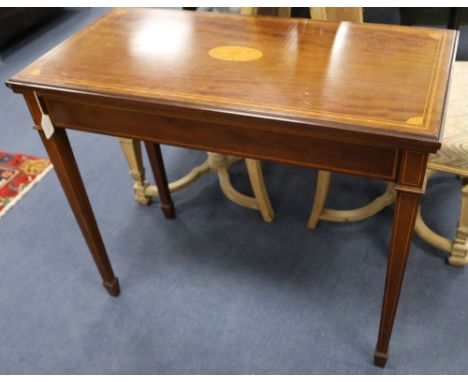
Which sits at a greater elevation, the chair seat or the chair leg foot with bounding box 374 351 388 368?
the chair seat

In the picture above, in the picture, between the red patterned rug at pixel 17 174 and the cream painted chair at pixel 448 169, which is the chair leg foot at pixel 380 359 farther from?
the red patterned rug at pixel 17 174

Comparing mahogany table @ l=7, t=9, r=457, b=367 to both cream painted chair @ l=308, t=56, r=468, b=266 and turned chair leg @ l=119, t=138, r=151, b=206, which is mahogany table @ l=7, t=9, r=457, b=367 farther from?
turned chair leg @ l=119, t=138, r=151, b=206

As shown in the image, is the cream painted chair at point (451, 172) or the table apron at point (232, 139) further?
the cream painted chair at point (451, 172)

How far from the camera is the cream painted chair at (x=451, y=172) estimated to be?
49.4 inches

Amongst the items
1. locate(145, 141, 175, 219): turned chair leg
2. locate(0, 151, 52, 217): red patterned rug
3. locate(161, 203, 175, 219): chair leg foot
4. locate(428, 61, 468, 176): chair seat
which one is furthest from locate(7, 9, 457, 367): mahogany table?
locate(0, 151, 52, 217): red patterned rug

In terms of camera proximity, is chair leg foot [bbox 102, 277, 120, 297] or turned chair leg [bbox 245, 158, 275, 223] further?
turned chair leg [bbox 245, 158, 275, 223]

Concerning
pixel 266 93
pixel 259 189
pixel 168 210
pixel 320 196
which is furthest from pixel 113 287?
pixel 266 93

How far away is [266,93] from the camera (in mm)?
980

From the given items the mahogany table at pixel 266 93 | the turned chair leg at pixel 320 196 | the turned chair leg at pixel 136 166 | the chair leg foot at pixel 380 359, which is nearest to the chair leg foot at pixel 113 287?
the mahogany table at pixel 266 93

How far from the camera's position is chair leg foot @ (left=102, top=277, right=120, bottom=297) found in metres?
1.54

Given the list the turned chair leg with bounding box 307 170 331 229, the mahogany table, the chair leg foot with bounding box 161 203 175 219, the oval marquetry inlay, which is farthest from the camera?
the chair leg foot with bounding box 161 203 175 219

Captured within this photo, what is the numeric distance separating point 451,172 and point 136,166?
3.56ft

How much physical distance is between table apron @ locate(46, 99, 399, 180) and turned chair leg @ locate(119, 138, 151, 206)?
52 cm
